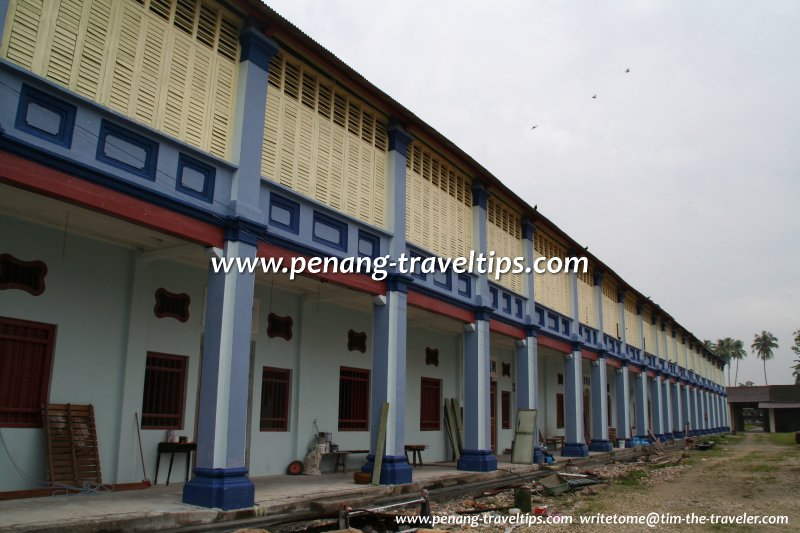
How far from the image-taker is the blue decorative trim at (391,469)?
11.9m

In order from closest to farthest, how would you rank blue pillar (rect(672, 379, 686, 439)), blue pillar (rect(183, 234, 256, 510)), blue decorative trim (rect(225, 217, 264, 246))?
1. blue pillar (rect(183, 234, 256, 510))
2. blue decorative trim (rect(225, 217, 264, 246))
3. blue pillar (rect(672, 379, 686, 439))

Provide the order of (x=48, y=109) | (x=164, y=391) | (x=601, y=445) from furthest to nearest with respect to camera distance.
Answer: (x=601, y=445), (x=164, y=391), (x=48, y=109)

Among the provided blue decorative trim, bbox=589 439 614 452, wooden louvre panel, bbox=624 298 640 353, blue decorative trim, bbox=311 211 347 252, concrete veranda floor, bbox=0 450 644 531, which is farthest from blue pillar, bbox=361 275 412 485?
wooden louvre panel, bbox=624 298 640 353

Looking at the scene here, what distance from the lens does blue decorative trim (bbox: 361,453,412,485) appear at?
467 inches

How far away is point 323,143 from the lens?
37.8 ft

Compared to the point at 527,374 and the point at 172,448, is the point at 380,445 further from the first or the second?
the point at 527,374

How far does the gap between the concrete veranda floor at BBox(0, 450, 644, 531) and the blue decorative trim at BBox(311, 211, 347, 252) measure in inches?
160

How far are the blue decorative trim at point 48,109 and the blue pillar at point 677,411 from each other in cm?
3680

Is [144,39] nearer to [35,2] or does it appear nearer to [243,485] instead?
[35,2]

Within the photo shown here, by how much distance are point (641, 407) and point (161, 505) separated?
85.2 feet

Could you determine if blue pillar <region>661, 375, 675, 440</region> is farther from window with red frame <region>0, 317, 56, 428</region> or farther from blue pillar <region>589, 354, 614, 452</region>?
window with red frame <region>0, 317, 56, 428</region>

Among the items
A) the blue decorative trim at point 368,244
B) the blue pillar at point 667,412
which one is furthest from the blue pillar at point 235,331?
the blue pillar at point 667,412

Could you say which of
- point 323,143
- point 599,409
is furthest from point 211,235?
point 599,409

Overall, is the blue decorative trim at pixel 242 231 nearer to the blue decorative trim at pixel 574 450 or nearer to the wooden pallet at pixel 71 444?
the wooden pallet at pixel 71 444
